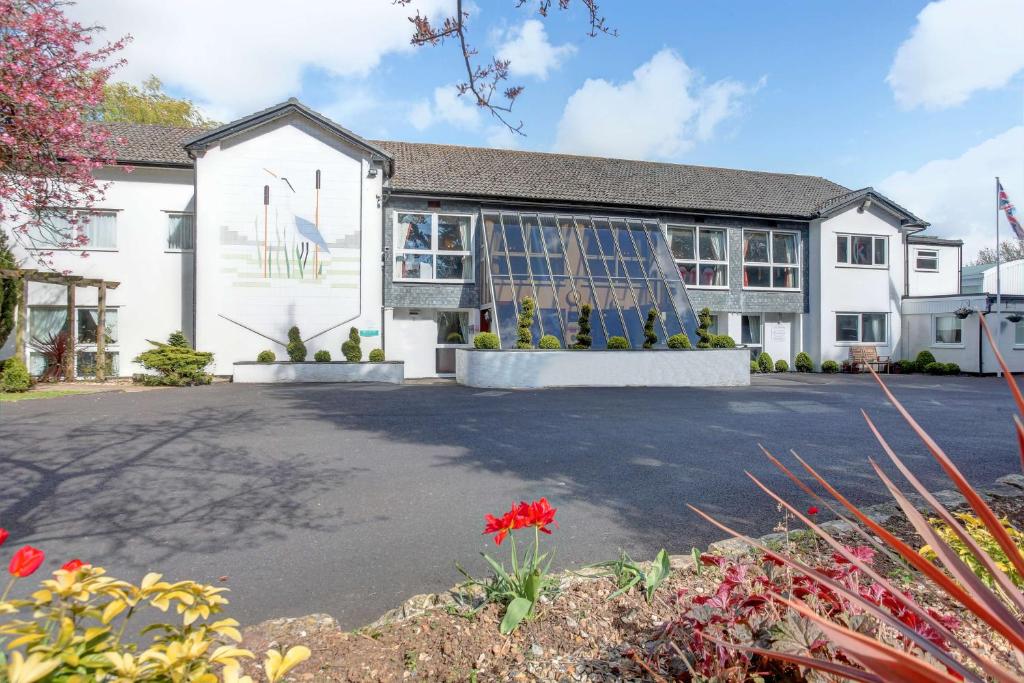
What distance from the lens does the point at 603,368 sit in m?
15.3

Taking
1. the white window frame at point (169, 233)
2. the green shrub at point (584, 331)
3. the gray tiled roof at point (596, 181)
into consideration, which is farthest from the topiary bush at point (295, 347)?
the green shrub at point (584, 331)

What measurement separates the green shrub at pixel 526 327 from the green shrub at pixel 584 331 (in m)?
1.26

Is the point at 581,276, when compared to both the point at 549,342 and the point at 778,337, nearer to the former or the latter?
the point at 549,342

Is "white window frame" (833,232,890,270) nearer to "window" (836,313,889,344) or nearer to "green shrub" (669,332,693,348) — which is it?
"window" (836,313,889,344)

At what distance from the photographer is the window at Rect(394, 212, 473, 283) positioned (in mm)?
19250

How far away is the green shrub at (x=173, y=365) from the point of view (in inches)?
587

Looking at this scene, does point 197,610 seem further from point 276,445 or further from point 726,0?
point 276,445

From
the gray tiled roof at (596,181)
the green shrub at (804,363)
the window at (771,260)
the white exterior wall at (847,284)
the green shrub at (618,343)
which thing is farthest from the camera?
the window at (771,260)

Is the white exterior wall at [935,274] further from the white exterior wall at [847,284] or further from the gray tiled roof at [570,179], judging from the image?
the gray tiled roof at [570,179]

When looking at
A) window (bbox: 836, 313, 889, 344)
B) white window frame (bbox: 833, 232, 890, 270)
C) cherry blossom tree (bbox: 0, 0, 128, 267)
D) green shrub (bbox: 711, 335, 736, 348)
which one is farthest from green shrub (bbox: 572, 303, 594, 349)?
white window frame (bbox: 833, 232, 890, 270)

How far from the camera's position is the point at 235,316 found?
1727 cm

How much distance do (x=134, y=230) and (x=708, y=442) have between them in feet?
58.9

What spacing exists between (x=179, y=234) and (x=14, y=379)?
637 centimetres

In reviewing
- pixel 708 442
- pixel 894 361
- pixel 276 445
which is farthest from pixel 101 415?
pixel 894 361
